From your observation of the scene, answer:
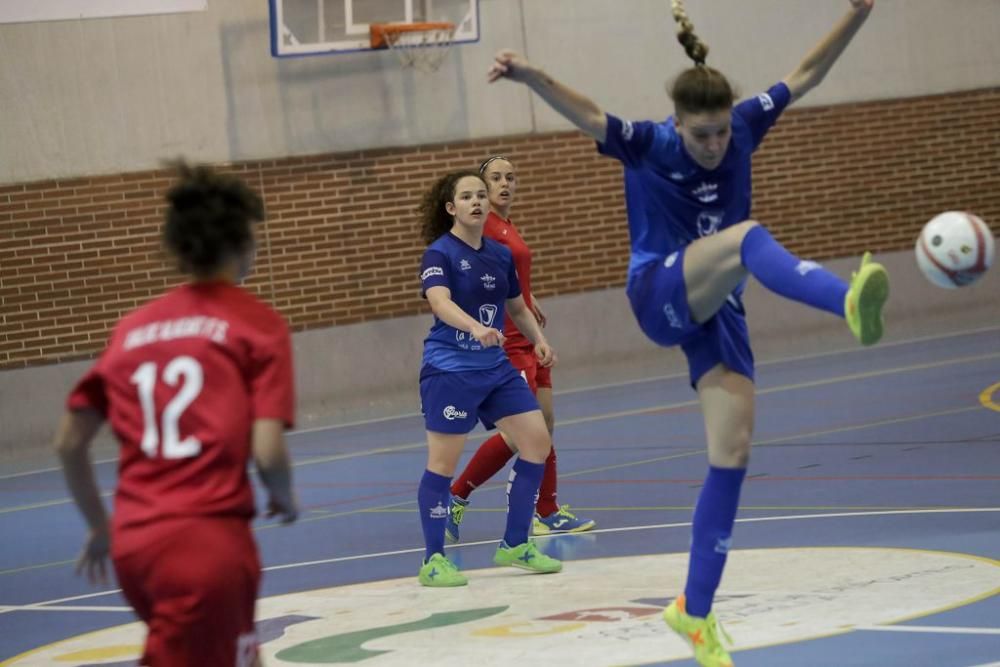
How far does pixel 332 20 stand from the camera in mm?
17203

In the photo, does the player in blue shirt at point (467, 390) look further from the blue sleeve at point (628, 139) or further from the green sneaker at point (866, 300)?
the green sneaker at point (866, 300)

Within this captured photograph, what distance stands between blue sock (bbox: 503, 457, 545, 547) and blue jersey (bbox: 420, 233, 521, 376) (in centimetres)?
55

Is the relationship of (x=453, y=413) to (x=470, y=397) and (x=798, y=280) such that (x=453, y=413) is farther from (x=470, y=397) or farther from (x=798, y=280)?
(x=798, y=280)

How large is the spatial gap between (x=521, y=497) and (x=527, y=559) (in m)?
0.31

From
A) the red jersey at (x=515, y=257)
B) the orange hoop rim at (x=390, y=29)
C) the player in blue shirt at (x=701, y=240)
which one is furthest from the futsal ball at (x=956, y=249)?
the orange hoop rim at (x=390, y=29)

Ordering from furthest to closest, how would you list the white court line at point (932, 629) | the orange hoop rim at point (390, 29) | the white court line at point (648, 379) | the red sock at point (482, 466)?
the orange hoop rim at point (390, 29)
the white court line at point (648, 379)
the red sock at point (482, 466)
the white court line at point (932, 629)

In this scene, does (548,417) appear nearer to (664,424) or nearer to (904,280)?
(664,424)

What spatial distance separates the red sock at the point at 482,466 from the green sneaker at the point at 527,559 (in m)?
0.91

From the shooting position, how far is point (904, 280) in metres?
Answer: 21.2

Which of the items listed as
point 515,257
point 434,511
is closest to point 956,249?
point 434,511

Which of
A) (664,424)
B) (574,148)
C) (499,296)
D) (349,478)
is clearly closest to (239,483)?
(499,296)

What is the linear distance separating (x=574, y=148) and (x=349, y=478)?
761cm

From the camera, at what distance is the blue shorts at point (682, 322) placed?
557cm

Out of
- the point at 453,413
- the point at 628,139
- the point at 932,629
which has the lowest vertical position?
the point at 932,629
